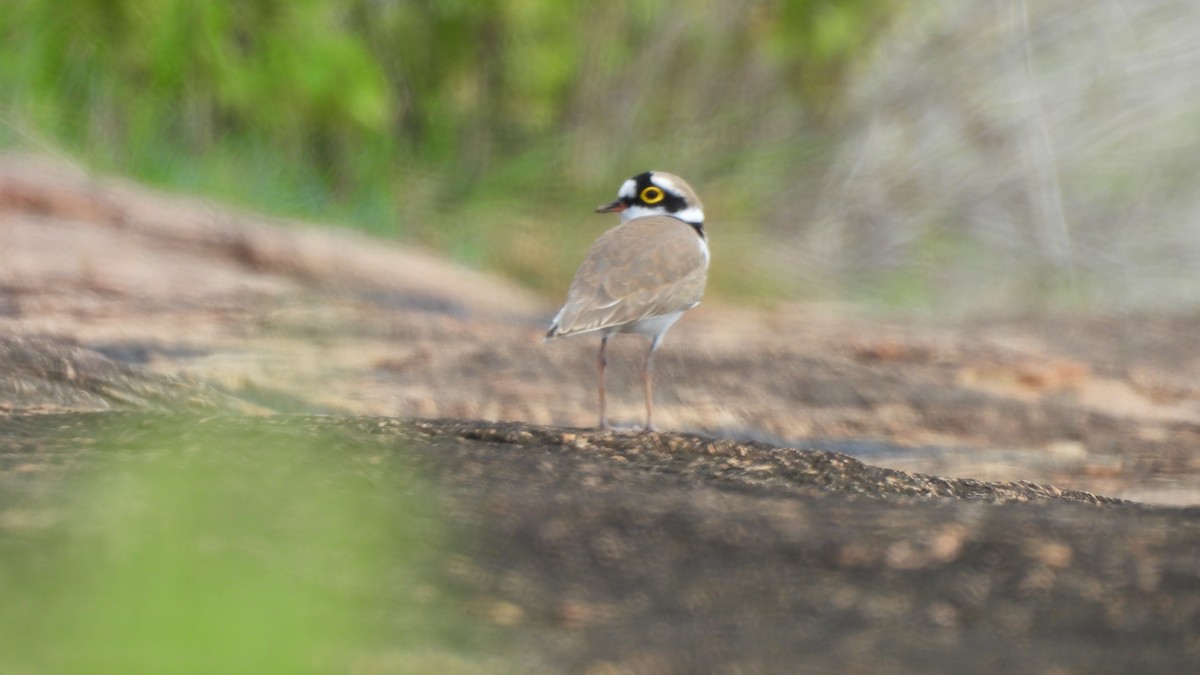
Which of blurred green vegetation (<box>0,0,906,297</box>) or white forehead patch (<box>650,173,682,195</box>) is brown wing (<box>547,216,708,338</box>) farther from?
blurred green vegetation (<box>0,0,906,297</box>)

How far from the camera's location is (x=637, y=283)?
13.5ft

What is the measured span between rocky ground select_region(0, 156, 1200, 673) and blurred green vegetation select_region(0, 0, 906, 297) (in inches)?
40.8

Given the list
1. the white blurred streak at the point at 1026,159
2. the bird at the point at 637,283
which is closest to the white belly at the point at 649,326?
the bird at the point at 637,283

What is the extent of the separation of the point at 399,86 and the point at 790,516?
29.5ft

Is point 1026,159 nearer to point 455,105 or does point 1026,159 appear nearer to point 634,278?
point 455,105

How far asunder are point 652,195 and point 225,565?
2838 millimetres

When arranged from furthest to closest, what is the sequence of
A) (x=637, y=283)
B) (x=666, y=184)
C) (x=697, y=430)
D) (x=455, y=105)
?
(x=455, y=105), (x=697, y=430), (x=666, y=184), (x=637, y=283)

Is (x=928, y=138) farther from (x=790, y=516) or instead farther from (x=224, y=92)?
(x=790, y=516)

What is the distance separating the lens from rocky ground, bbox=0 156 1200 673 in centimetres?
207

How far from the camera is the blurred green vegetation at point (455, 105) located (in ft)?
30.9

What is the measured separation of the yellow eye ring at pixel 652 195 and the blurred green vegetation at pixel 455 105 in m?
4.47

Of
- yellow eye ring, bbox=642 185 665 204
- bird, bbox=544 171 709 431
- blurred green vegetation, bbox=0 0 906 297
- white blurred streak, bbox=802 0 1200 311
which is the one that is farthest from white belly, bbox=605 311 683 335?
white blurred streak, bbox=802 0 1200 311

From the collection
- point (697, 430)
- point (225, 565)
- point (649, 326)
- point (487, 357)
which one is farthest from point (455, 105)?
point (225, 565)

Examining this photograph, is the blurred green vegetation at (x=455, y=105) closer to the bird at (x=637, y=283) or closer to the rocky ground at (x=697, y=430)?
the rocky ground at (x=697, y=430)
